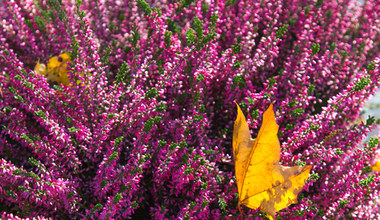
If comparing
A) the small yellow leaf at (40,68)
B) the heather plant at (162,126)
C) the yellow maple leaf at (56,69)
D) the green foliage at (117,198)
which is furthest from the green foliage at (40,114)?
the small yellow leaf at (40,68)

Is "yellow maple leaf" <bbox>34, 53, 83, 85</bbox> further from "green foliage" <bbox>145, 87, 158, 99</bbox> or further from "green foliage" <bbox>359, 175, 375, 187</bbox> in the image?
"green foliage" <bbox>359, 175, 375, 187</bbox>

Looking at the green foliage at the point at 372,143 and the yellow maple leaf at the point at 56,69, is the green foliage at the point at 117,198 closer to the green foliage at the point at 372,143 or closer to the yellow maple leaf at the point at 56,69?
the yellow maple leaf at the point at 56,69

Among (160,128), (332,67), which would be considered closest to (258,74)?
(332,67)

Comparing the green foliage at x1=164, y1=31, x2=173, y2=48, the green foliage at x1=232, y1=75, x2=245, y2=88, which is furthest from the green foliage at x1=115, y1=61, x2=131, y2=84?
the green foliage at x1=232, y1=75, x2=245, y2=88

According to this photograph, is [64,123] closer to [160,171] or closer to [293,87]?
[160,171]

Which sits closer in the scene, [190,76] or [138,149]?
[138,149]

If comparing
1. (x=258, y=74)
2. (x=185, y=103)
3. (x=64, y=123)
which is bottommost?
(x=64, y=123)

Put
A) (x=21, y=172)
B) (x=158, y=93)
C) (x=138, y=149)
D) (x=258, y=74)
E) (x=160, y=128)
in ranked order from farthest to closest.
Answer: (x=258, y=74)
(x=160, y=128)
(x=158, y=93)
(x=138, y=149)
(x=21, y=172)

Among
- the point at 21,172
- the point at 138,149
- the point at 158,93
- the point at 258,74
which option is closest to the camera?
the point at 21,172
